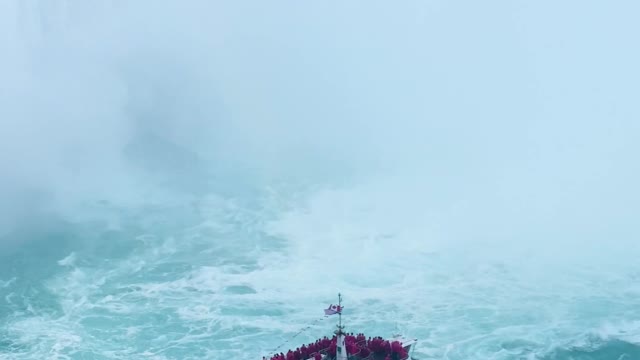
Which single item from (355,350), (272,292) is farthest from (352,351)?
(272,292)

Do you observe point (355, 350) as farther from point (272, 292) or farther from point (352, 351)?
point (272, 292)

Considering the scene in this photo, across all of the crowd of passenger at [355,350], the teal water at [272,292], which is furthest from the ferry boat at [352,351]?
the teal water at [272,292]

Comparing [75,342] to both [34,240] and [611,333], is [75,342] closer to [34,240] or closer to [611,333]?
[34,240]

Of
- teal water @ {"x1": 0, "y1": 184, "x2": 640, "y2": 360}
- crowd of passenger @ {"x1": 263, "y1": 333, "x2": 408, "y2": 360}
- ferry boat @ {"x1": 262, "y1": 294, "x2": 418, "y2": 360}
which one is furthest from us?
teal water @ {"x1": 0, "y1": 184, "x2": 640, "y2": 360}

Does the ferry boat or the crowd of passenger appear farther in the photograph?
the crowd of passenger

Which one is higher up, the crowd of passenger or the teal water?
the teal water

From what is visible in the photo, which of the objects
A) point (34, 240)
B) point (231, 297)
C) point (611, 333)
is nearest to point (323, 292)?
point (231, 297)

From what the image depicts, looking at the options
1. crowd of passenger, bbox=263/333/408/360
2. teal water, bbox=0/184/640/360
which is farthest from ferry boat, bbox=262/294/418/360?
teal water, bbox=0/184/640/360

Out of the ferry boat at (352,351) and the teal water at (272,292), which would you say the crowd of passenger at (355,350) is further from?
the teal water at (272,292)

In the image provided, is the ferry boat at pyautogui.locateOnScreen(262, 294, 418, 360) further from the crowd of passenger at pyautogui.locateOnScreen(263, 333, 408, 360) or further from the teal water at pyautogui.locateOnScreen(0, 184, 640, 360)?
the teal water at pyautogui.locateOnScreen(0, 184, 640, 360)
